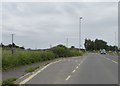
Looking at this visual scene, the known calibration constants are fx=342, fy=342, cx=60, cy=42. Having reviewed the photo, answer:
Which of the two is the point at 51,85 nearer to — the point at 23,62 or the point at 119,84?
the point at 119,84

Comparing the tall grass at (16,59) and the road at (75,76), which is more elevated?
the tall grass at (16,59)

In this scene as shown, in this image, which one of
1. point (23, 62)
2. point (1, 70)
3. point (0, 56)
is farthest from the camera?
point (23, 62)

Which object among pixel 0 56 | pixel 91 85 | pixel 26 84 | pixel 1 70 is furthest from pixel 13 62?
pixel 91 85

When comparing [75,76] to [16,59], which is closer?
[75,76]

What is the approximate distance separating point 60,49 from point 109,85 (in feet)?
183

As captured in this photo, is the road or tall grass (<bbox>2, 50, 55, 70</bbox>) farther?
tall grass (<bbox>2, 50, 55, 70</bbox>)

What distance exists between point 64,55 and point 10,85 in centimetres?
5944

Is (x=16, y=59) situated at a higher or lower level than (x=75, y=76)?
higher

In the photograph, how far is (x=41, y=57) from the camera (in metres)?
47.9

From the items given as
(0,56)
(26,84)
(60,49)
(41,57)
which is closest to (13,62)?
(0,56)

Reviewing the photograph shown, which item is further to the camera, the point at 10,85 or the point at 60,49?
the point at 60,49

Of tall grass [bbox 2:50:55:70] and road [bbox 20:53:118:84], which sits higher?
tall grass [bbox 2:50:55:70]

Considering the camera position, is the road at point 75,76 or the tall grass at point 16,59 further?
the tall grass at point 16,59

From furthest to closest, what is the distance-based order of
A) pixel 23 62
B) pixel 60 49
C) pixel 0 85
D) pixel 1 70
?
1. pixel 60 49
2. pixel 23 62
3. pixel 1 70
4. pixel 0 85
